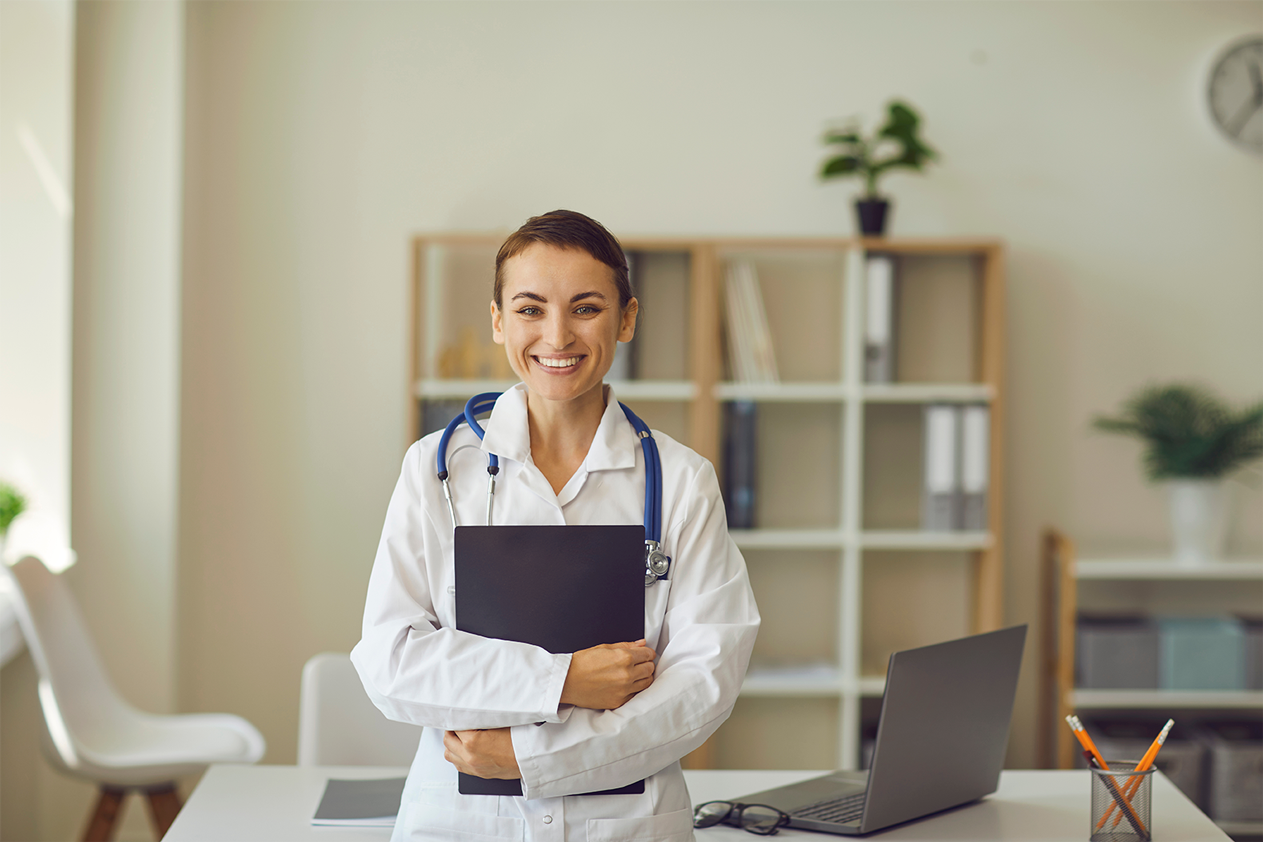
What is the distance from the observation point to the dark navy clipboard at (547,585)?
120cm

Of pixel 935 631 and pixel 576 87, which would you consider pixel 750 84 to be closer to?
pixel 576 87

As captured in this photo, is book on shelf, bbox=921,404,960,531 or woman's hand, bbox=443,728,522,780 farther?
book on shelf, bbox=921,404,960,531

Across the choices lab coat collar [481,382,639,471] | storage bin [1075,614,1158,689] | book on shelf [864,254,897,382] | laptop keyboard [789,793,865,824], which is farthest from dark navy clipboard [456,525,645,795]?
storage bin [1075,614,1158,689]

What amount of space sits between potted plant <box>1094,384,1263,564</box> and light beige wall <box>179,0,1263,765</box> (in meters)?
0.38

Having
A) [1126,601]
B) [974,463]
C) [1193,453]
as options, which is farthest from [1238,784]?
[974,463]

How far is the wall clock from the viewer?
3215mm

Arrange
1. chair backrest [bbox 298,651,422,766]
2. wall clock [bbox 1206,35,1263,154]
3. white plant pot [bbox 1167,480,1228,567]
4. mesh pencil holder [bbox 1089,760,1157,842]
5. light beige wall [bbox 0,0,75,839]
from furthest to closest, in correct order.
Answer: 1. wall clock [bbox 1206,35,1263,154]
2. white plant pot [bbox 1167,480,1228,567]
3. light beige wall [bbox 0,0,75,839]
4. chair backrest [bbox 298,651,422,766]
5. mesh pencil holder [bbox 1089,760,1157,842]

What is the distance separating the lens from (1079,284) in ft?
10.7

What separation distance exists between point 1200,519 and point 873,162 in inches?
55.2

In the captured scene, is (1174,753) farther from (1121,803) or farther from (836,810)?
(836,810)

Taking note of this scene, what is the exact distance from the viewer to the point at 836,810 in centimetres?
162

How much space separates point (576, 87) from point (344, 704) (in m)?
2.00

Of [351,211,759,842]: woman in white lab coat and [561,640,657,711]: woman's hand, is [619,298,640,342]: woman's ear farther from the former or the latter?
[561,640,657,711]: woman's hand

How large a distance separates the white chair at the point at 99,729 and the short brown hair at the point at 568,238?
5.60 feet
